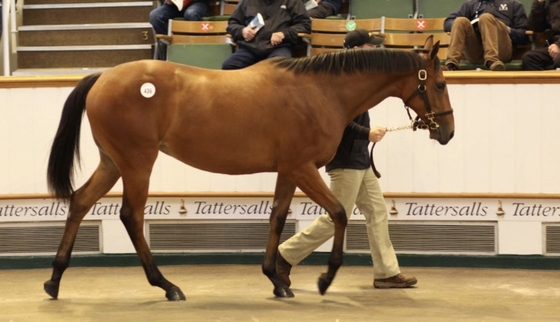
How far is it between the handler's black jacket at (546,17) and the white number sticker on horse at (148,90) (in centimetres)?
434

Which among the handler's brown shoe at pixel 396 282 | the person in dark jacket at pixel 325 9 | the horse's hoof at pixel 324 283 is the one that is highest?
the person in dark jacket at pixel 325 9

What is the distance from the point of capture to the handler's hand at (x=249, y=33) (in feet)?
29.8

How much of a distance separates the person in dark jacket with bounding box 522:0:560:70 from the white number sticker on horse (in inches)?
161

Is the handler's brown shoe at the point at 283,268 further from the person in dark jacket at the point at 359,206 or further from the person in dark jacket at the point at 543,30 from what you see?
the person in dark jacket at the point at 543,30

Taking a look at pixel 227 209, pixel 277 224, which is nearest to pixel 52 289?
pixel 277 224

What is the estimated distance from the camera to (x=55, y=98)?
7.68 metres

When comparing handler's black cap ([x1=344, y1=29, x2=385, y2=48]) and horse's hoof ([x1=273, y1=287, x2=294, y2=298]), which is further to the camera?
handler's black cap ([x1=344, y1=29, x2=385, y2=48])

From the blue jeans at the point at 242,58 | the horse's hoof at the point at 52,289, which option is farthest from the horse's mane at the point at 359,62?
the blue jeans at the point at 242,58

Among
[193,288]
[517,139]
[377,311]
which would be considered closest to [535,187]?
[517,139]

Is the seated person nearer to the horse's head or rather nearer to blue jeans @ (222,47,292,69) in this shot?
blue jeans @ (222,47,292,69)

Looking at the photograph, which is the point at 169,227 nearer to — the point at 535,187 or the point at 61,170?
the point at 61,170

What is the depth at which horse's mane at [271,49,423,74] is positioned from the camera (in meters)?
6.35

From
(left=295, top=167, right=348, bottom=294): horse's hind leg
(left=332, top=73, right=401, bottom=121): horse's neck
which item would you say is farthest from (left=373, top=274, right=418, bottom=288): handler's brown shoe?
(left=332, top=73, right=401, bottom=121): horse's neck

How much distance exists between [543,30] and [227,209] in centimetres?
378
